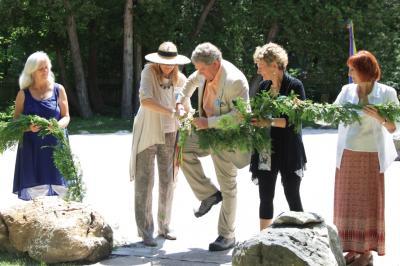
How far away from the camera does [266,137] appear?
18.2 ft

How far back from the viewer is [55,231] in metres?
5.86

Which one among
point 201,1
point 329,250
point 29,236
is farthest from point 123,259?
point 201,1

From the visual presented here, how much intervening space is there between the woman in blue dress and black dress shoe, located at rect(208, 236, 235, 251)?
156 centimetres

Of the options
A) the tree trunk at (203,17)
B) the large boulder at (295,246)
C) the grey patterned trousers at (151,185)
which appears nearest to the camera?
the large boulder at (295,246)

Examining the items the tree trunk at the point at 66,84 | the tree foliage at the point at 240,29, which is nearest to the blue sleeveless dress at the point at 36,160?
the tree foliage at the point at 240,29

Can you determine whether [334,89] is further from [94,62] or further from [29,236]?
[29,236]

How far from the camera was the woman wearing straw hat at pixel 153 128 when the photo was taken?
21.0 feet

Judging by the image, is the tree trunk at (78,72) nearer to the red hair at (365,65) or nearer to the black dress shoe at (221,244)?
the black dress shoe at (221,244)

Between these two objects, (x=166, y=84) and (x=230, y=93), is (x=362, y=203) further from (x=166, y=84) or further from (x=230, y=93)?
(x=166, y=84)

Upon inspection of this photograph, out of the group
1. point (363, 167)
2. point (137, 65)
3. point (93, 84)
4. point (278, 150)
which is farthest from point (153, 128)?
point (93, 84)

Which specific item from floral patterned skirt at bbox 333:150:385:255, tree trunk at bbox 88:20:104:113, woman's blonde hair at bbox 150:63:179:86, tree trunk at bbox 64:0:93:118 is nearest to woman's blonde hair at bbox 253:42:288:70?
floral patterned skirt at bbox 333:150:385:255

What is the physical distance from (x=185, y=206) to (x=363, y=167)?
3303 millimetres

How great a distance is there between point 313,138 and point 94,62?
12.0 m

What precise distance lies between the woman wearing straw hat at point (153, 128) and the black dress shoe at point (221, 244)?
1.81 feet
